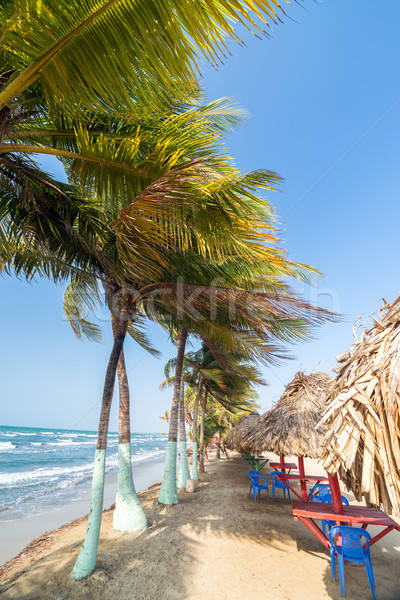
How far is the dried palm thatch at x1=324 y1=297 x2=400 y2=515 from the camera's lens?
78.5 inches

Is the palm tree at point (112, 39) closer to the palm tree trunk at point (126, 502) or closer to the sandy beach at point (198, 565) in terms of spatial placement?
the palm tree trunk at point (126, 502)

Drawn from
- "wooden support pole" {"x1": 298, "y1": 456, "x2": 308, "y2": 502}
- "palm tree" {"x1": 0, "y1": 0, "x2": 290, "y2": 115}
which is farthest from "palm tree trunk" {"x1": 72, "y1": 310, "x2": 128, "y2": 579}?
"wooden support pole" {"x1": 298, "y1": 456, "x2": 308, "y2": 502}

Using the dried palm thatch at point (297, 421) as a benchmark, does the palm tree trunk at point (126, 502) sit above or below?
below

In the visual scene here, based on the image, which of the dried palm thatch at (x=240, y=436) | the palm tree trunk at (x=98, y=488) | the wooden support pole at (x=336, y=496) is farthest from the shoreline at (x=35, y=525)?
the wooden support pole at (x=336, y=496)

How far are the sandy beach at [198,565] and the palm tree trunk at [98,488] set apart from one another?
0.52ft

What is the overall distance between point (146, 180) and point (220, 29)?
4.64 feet

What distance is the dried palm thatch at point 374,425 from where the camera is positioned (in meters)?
1.99

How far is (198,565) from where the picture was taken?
420cm

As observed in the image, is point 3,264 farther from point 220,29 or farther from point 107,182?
point 220,29

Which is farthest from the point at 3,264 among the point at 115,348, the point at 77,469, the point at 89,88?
the point at 77,469

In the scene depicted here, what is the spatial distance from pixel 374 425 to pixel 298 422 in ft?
16.2

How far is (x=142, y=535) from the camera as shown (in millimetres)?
5090

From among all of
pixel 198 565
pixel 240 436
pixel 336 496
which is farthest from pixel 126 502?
pixel 240 436

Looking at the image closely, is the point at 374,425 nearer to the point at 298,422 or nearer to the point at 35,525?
the point at 298,422
